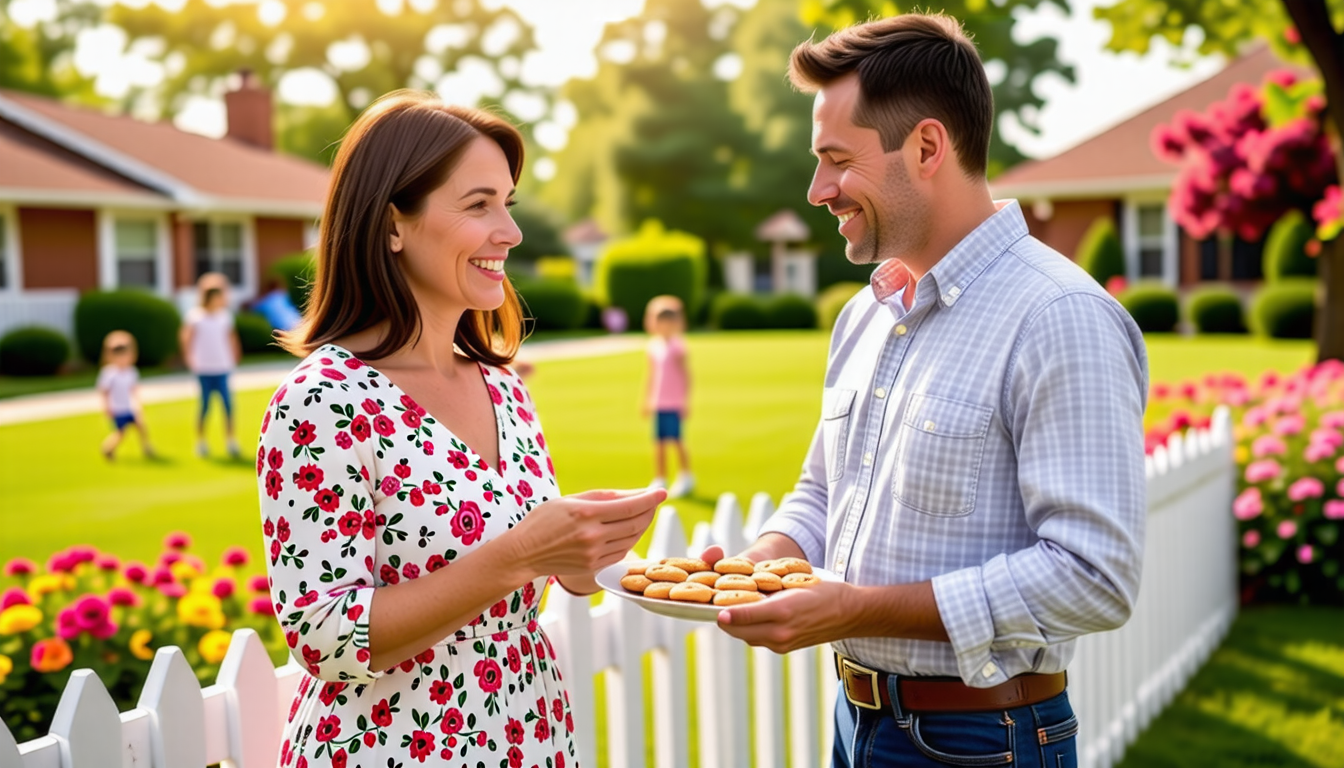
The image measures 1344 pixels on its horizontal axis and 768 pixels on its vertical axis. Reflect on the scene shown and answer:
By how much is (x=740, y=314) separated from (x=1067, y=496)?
36.1 metres

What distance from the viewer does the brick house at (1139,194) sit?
104ft

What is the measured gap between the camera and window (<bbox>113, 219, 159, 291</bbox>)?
28438mm

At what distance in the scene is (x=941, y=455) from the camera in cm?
230

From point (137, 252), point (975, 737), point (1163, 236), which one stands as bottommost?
point (975, 737)

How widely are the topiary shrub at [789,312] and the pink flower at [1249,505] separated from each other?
30450 mm

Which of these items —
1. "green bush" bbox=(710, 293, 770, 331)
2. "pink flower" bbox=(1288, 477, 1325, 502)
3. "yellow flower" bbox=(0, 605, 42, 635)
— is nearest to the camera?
"yellow flower" bbox=(0, 605, 42, 635)

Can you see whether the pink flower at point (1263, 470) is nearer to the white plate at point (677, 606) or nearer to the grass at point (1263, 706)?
the grass at point (1263, 706)

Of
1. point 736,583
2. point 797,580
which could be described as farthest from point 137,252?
point 797,580

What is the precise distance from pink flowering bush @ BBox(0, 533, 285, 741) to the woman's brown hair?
1733mm

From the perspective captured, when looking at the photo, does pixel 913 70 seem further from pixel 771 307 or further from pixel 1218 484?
pixel 771 307

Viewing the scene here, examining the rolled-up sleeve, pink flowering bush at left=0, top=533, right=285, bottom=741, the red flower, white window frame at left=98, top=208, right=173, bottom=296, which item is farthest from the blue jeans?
white window frame at left=98, top=208, right=173, bottom=296

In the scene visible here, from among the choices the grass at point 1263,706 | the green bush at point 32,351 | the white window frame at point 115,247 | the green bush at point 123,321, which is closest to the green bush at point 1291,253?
the grass at point 1263,706

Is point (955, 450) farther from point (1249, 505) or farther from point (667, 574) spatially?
point (1249, 505)

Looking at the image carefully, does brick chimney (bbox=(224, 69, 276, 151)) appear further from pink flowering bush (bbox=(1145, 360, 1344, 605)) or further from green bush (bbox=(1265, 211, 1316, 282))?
pink flowering bush (bbox=(1145, 360, 1344, 605))
